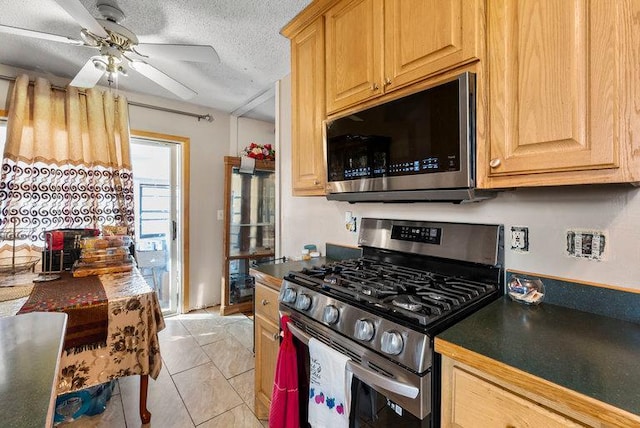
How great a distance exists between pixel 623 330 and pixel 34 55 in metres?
3.73

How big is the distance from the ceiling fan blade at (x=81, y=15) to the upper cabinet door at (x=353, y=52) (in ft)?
3.80

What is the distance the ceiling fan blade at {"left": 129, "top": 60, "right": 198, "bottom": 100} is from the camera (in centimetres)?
183

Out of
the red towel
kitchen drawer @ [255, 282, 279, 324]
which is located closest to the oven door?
the red towel

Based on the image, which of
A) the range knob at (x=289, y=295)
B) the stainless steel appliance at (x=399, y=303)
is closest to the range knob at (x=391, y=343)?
the stainless steel appliance at (x=399, y=303)

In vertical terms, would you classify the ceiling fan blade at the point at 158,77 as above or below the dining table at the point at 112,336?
above

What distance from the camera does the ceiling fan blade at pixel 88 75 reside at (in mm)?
1811

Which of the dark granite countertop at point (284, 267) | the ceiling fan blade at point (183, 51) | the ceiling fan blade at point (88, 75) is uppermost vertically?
the ceiling fan blade at point (183, 51)

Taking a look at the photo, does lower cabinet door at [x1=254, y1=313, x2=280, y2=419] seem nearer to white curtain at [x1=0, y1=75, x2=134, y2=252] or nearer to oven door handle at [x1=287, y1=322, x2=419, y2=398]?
oven door handle at [x1=287, y1=322, x2=419, y2=398]

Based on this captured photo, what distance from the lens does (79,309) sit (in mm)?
1365

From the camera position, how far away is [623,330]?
889 millimetres

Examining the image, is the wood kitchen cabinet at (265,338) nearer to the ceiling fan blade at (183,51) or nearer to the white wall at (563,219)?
the white wall at (563,219)

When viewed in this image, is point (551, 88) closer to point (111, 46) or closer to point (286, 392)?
point (286, 392)

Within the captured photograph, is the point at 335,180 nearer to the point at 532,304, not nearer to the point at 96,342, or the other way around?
the point at 532,304

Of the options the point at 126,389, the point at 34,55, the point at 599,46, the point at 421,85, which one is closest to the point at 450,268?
the point at 421,85
